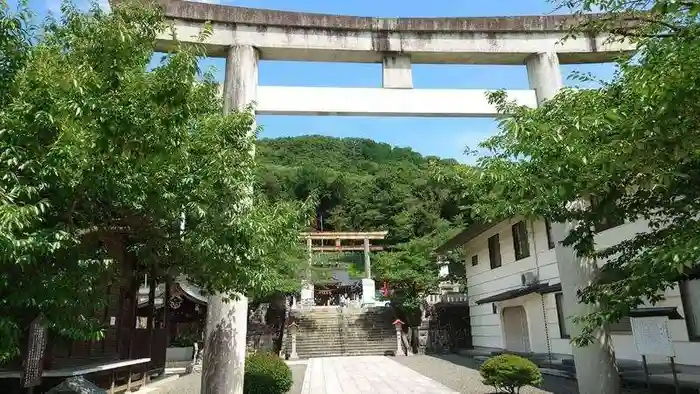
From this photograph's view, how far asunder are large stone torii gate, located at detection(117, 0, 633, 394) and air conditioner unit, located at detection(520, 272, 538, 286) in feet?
29.4

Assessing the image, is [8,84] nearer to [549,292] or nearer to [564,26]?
→ [564,26]

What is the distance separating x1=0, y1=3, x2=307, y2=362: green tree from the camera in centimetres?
396

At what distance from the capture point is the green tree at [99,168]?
3963 mm

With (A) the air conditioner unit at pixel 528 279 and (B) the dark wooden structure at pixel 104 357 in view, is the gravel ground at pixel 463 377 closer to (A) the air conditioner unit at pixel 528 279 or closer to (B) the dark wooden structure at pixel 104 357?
(A) the air conditioner unit at pixel 528 279

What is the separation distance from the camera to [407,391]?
41.4 feet

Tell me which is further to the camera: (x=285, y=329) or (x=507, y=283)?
(x=285, y=329)

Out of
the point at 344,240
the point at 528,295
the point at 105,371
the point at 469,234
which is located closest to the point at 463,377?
the point at 528,295

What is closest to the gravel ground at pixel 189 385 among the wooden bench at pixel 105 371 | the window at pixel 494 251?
the wooden bench at pixel 105 371

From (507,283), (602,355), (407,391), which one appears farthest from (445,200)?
(602,355)

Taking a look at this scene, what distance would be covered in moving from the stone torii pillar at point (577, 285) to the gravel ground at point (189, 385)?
25.2ft

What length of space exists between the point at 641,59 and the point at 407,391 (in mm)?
10353

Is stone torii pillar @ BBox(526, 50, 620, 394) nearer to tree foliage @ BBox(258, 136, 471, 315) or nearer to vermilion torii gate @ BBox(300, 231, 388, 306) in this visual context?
tree foliage @ BBox(258, 136, 471, 315)

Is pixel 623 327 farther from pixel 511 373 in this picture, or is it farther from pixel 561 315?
pixel 511 373

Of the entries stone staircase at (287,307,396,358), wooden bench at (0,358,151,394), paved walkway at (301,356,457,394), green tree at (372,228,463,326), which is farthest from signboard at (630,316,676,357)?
stone staircase at (287,307,396,358)
